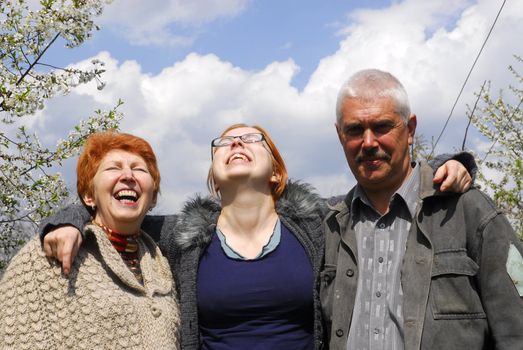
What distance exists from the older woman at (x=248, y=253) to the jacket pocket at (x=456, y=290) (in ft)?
2.35

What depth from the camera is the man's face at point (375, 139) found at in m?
3.21

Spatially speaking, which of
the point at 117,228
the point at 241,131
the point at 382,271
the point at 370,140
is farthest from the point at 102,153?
the point at 382,271

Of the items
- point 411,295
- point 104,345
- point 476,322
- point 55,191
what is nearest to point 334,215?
point 411,295

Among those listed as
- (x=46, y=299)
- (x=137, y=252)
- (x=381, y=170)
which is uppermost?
(x=381, y=170)

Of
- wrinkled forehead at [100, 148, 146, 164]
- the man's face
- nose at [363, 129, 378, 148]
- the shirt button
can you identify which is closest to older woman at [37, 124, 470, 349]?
the shirt button

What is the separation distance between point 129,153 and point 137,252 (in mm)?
524

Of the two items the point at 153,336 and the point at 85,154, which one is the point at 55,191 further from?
the point at 153,336

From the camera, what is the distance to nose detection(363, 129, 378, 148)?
321cm

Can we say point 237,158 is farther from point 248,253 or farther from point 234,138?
point 248,253

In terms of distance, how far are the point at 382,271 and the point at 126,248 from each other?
1.38 metres

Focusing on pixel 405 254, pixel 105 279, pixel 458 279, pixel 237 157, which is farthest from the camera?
pixel 237 157

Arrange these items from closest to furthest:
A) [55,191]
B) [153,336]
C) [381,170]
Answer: [381,170] → [153,336] → [55,191]

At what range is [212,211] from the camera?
3.93 meters

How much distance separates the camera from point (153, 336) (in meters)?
3.55
